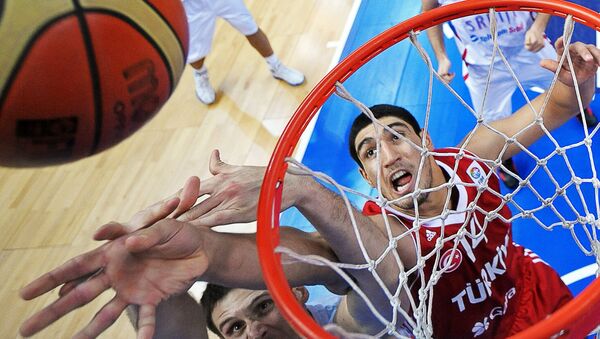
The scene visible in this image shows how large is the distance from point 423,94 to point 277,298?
1.76 metres

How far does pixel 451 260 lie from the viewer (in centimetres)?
137

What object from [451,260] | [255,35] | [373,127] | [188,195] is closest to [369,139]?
[373,127]

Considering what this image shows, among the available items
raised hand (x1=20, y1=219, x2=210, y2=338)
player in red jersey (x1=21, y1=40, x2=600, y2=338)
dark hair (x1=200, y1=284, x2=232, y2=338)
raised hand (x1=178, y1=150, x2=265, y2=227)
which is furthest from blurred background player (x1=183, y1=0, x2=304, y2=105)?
raised hand (x1=20, y1=219, x2=210, y2=338)

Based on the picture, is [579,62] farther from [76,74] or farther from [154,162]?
[154,162]

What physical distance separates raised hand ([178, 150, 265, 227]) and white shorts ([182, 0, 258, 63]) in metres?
1.45

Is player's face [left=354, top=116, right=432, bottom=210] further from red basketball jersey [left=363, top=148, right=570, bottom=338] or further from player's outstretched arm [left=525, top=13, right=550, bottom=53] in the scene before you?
player's outstretched arm [left=525, top=13, right=550, bottom=53]

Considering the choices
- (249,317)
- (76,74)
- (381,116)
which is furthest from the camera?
(381,116)

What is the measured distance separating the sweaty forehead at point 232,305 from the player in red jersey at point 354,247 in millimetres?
221

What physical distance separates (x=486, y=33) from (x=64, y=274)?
1581 millimetres

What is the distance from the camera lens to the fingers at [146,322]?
0.83 metres

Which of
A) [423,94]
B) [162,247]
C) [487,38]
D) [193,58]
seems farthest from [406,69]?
[162,247]

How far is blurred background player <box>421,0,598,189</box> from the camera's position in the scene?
193cm

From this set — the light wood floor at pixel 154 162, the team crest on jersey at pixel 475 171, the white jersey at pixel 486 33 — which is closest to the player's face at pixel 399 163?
the team crest on jersey at pixel 475 171

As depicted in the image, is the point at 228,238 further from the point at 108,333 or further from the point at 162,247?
the point at 108,333
